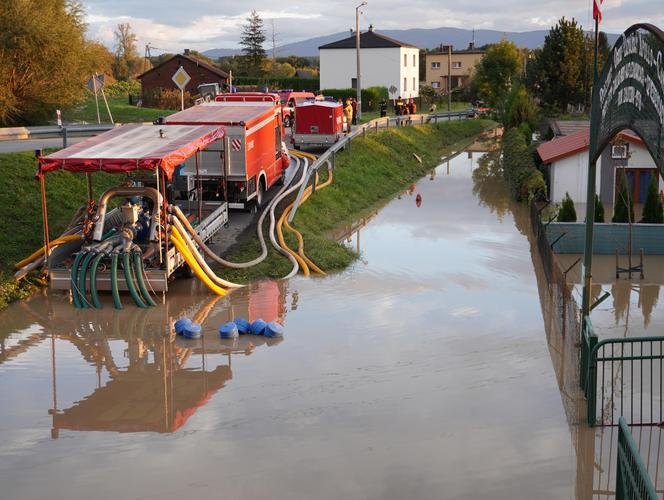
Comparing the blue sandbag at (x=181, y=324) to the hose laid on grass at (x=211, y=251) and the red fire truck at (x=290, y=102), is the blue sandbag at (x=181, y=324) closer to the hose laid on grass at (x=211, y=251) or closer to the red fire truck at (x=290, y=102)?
the hose laid on grass at (x=211, y=251)

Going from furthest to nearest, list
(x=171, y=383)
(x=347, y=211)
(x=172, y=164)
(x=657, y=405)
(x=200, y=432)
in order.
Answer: (x=347, y=211), (x=172, y=164), (x=171, y=383), (x=657, y=405), (x=200, y=432)

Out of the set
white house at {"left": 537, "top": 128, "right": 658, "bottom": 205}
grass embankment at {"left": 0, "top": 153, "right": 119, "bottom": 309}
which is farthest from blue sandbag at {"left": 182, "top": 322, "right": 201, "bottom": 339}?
white house at {"left": 537, "top": 128, "right": 658, "bottom": 205}

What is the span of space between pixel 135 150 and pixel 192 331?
16.0 ft

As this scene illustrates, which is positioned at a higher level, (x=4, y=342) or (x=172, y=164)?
(x=172, y=164)

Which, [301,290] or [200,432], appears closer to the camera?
[200,432]

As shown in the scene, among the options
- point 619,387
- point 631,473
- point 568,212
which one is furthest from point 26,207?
point 631,473

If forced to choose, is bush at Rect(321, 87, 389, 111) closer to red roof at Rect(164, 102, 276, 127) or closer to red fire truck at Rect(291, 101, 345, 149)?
red fire truck at Rect(291, 101, 345, 149)

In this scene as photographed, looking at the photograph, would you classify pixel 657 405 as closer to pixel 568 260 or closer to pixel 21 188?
pixel 568 260

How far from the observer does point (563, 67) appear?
2148 inches

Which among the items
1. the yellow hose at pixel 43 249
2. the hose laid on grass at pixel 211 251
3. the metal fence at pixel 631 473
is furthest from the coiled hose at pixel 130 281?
the metal fence at pixel 631 473

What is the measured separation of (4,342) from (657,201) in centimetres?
1678

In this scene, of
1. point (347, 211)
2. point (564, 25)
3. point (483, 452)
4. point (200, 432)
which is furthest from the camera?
point (564, 25)

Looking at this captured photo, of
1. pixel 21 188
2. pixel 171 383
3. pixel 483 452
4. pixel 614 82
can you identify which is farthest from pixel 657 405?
pixel 21 188

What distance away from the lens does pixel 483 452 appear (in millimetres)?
11062
